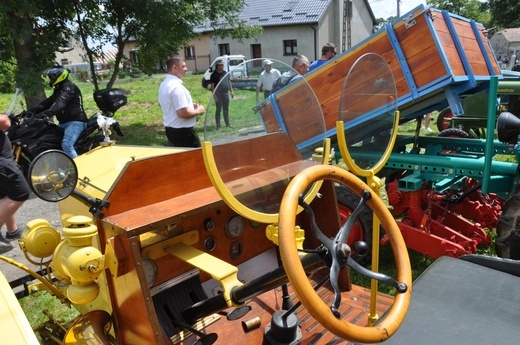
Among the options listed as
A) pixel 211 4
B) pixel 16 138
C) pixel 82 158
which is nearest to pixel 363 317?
pixel 82 158

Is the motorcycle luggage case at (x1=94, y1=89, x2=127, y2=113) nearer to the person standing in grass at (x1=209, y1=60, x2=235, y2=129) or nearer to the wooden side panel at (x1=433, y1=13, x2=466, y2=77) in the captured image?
the wooden side panel at (x1=433, y1=13, x2=466, y2=77)

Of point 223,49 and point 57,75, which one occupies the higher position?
point 223,49

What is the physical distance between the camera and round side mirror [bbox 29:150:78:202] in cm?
204

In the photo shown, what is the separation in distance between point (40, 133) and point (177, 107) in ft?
9.62

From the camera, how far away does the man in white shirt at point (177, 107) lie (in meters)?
5.00

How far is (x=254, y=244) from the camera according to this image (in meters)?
2.90

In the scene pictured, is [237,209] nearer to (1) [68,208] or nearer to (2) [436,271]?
(2) [436,271]

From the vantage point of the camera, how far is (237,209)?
5.59ft

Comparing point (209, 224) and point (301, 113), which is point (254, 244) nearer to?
point (209, 224)

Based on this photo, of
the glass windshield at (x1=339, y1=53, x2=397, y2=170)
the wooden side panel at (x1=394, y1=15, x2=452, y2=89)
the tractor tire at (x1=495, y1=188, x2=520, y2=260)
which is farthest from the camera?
the wooden side panel at (x1=394, y1=15, x2=452, y2=89)

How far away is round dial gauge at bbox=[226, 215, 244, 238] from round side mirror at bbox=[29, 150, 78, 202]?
91 cm

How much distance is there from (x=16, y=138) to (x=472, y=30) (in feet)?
20.0

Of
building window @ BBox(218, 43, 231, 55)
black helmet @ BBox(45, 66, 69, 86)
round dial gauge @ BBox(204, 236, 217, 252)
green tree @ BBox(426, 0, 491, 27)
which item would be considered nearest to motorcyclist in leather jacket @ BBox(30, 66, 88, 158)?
black helmet @ BBox(45, 66, 69, 86)

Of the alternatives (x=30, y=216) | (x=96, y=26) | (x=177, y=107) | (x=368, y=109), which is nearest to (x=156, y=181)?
(x=368, y=109)
